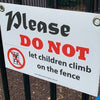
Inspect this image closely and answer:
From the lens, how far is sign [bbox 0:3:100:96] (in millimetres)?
1158

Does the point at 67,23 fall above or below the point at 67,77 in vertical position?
above

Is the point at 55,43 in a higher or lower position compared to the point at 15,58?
higher

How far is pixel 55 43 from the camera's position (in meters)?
1.29

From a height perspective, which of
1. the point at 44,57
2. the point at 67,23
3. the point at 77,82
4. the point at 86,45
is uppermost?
the point at 67,23

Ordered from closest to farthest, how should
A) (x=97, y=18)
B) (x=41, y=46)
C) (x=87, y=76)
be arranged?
(x=97, y=18), (x=87, y=76), (x=41, y=46)

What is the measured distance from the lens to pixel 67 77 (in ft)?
4.33

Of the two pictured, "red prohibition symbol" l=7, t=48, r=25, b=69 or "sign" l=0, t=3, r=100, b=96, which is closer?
"sign" l=0, t=3, r=100, b=96

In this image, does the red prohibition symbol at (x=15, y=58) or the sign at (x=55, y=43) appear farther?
the red prohibition symbol at (x=15, y=58)

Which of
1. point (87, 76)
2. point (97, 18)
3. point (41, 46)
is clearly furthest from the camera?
point (41, 46)

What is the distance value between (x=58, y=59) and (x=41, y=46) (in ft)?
0.48

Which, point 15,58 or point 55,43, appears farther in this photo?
point 15,58

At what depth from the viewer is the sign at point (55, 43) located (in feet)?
3.80

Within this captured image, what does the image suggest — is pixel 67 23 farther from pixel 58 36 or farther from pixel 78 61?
pixel 78 61

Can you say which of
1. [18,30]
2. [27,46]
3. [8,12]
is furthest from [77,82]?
[8,12]
